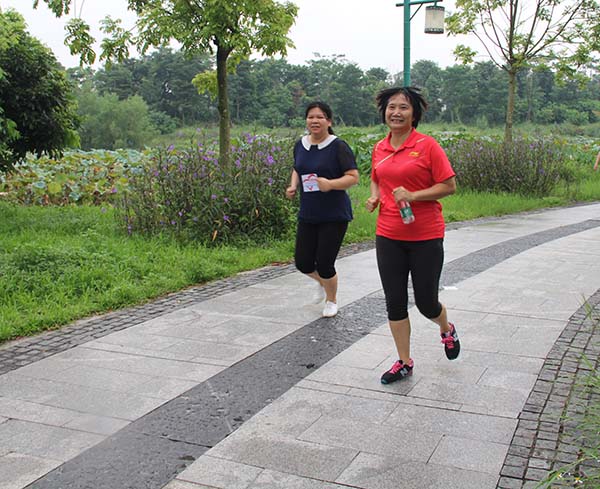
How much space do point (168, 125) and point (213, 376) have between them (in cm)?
6123

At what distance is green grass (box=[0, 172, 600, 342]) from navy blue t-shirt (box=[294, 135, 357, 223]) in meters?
1.99

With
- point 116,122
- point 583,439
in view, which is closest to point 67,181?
point 583,439

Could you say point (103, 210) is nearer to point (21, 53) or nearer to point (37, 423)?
point (21, 53)

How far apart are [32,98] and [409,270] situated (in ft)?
25.8

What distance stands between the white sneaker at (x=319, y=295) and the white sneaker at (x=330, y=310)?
0.75 feet

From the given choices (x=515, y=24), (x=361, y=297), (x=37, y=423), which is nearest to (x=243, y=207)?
(x=361, y=297)

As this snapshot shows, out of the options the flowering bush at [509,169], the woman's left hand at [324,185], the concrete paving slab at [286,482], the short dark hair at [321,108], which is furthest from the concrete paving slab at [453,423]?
the flowering bush at [509,169]

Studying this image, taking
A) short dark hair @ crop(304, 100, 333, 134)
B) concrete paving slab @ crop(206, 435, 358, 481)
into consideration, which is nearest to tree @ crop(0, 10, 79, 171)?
short dark hair @ crop(304, 100, 333, 134)

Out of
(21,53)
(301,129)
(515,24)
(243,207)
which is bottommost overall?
(243,207)

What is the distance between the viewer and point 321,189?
5426 mm

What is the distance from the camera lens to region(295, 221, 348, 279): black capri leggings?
5.74m

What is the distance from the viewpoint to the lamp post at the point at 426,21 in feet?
50.2

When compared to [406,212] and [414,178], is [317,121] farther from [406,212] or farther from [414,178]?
[406,212]

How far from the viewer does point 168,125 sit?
209ft
